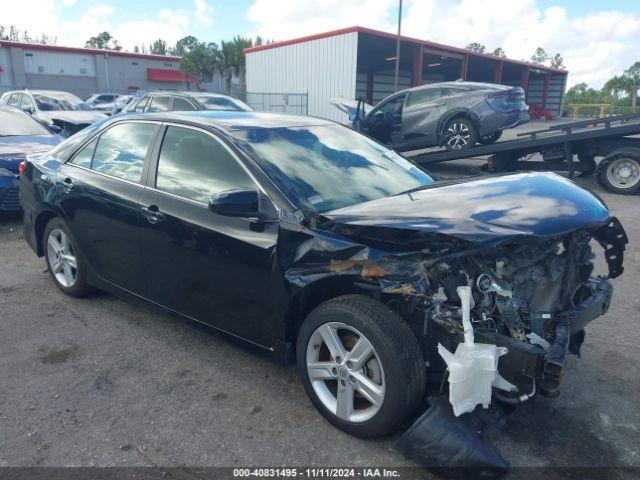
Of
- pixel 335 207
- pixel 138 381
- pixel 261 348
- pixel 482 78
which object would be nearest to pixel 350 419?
pixel 261 348

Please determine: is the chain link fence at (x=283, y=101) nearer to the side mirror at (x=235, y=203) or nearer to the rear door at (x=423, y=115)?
the rear door at (x=423, y=115)

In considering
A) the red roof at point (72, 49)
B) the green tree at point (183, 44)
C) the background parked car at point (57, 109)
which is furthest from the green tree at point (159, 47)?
the background parked car at point (57, 109)

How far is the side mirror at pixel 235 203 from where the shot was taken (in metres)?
2.83

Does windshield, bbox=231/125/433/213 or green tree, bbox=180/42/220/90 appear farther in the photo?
green tree, bbox=180/42/220/90

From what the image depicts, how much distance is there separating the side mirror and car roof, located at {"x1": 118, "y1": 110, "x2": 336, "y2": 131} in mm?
742

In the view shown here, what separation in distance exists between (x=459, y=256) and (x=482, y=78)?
47411 millimetres

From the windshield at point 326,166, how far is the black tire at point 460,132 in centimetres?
776

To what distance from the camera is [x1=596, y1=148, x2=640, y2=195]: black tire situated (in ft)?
30.7

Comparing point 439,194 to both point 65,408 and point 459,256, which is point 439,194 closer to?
point 459,256

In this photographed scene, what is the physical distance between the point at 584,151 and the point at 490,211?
860cm

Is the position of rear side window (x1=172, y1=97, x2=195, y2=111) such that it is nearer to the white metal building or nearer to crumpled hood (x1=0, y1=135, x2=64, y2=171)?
crumpled hood (x1=0, y1=135, x2=64, y2=171)

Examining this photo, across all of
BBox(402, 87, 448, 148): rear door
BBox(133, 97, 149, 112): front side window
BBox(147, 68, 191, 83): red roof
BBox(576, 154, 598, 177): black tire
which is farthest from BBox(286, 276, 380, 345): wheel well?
BBox(147, 68, 191, 83): red roof

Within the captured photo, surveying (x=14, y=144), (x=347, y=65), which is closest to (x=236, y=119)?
(x=14, y=144)

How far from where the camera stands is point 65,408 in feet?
9.78
